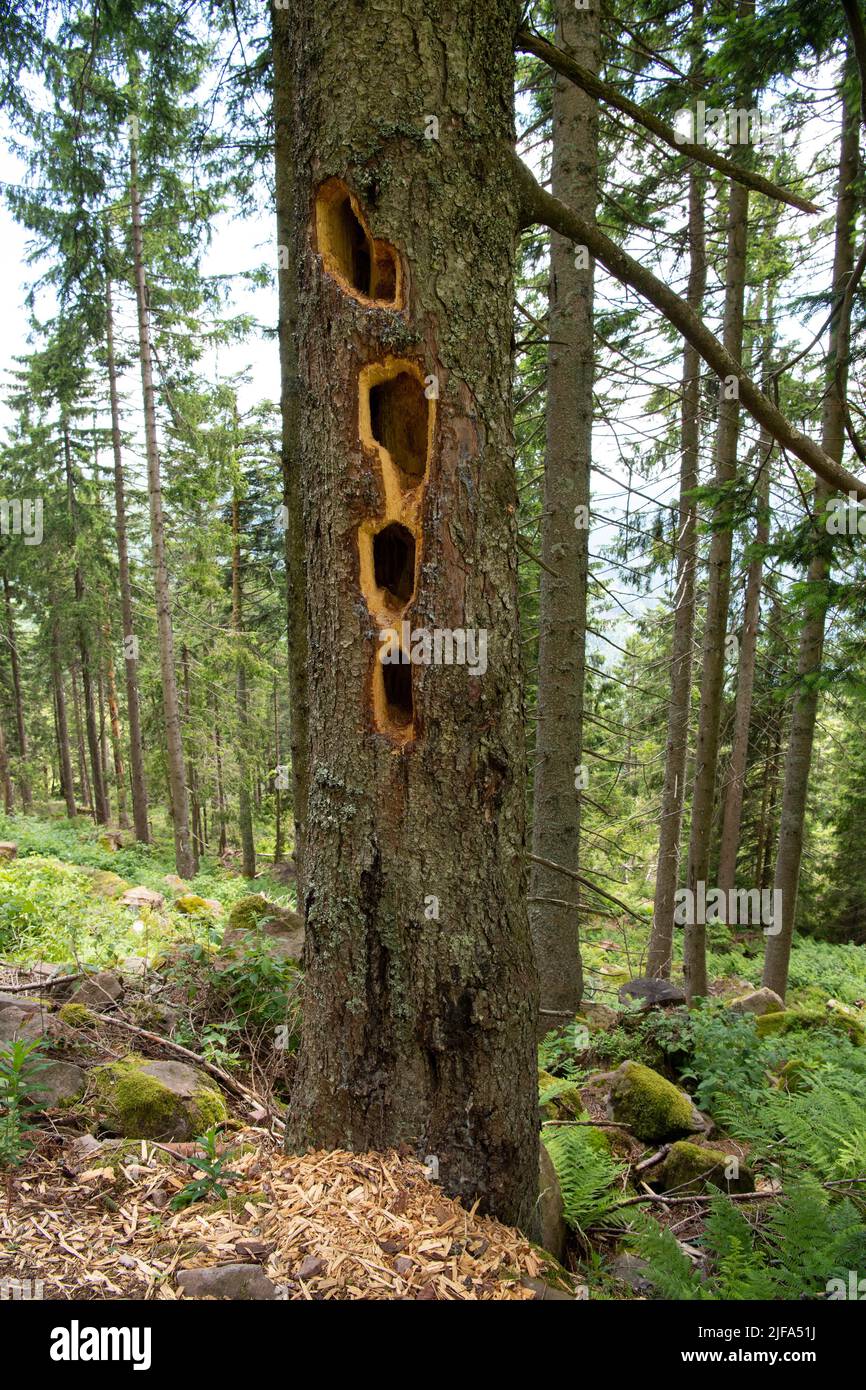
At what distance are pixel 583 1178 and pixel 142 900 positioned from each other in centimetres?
876

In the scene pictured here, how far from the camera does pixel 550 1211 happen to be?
315 cm

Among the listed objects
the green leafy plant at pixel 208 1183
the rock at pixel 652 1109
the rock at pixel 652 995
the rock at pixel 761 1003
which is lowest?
the rock at pixel 761 1003

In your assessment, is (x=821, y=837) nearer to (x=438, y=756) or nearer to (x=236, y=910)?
(x=236, y=910)

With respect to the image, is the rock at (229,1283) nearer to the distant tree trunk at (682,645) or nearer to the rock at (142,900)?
the rock at (142,900)

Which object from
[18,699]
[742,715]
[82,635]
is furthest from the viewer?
[18,699]

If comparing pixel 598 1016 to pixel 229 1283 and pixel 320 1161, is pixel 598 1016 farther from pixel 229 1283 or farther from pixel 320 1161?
pixel 229 1283

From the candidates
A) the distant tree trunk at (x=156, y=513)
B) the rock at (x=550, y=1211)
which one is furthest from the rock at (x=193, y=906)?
the rock at (x=550, y=1211)

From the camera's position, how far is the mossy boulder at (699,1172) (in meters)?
4.06

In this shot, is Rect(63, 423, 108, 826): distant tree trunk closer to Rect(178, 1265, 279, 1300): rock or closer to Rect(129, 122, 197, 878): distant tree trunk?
Rect(129, 122, 197, 878): distant tree trunk

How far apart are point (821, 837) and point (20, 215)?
21.2 m

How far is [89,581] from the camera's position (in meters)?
23.4

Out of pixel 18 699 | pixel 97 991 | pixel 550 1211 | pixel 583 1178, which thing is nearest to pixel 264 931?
pixel 97 991

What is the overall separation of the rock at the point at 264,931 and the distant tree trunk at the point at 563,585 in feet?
7.07
